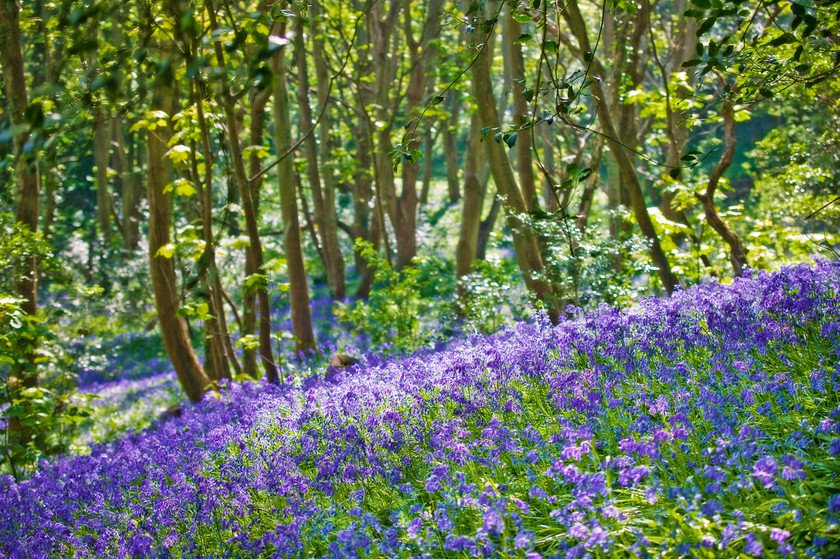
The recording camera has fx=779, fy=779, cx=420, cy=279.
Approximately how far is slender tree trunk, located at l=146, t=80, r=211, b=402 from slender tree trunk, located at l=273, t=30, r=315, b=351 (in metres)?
1.24

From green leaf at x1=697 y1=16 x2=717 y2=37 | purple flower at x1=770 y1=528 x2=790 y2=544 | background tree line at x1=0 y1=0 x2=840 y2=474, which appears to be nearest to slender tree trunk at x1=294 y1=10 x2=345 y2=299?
background tree line at x1=0 y1=0 x2=840 y2=474

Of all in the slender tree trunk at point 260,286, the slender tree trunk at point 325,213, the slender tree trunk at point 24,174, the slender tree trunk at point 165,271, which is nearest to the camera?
the slender tree trunk at point 260,286

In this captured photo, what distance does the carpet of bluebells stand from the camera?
298 centimetres

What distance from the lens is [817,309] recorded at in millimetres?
4750

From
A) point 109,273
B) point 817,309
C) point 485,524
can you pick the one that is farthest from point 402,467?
point 109,273

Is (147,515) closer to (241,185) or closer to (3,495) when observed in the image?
(3,495)

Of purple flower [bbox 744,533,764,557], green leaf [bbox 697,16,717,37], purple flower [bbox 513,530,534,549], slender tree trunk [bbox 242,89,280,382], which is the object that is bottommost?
purple flower [bbox 744,533,764,557]

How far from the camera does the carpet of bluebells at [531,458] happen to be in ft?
9.77

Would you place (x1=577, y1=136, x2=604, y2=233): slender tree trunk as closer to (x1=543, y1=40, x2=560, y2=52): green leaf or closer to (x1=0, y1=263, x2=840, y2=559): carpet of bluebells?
(x1=0, y1=263, x2=840, y2=559): carpet of bluebells

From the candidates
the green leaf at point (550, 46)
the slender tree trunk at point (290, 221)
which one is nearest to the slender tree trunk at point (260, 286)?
the slender tree trunk at point (290, 221)

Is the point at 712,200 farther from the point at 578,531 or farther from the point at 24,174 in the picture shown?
the point at 24,174

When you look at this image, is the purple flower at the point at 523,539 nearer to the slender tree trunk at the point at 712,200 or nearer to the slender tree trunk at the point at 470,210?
the slender tree trunk at the point at 712,200

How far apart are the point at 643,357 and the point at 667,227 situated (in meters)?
4.00

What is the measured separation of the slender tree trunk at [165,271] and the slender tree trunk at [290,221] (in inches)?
48.9
